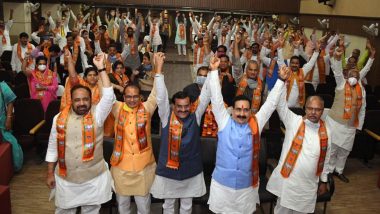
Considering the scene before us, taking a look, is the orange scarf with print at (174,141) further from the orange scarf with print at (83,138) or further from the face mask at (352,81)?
the face mask at (352,81)

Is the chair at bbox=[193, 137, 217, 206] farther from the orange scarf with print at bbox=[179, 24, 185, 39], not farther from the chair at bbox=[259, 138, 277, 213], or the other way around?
the orange scarf with print at bbox=[179, 24, 185, 39]

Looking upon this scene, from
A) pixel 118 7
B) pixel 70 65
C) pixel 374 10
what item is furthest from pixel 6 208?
pixel 118 7

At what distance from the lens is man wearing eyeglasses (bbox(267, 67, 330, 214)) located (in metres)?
3.39

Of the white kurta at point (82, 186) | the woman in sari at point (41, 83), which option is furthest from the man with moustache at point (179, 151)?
the woman in sari at point (41, 83)

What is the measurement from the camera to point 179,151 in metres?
3.36

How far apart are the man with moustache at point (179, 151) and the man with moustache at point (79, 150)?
0.48 metres

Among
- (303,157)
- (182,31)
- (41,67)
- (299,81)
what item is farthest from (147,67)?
(182,31)

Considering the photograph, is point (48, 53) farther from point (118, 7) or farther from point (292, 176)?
point (118, 7)

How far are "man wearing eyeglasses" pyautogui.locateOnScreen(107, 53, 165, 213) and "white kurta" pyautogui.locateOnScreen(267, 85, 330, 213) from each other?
1205 millimetres

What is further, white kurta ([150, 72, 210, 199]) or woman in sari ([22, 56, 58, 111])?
woman in sari ([22, 56, 58, 111])

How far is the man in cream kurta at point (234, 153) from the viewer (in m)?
3.23

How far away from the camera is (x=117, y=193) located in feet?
11.4

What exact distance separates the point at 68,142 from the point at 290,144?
1940mm

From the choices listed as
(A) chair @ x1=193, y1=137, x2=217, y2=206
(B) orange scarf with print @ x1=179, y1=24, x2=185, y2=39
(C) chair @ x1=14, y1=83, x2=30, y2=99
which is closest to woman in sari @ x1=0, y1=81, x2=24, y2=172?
(C) chair @ x1=14, y1=83, x2=30, y2=99
